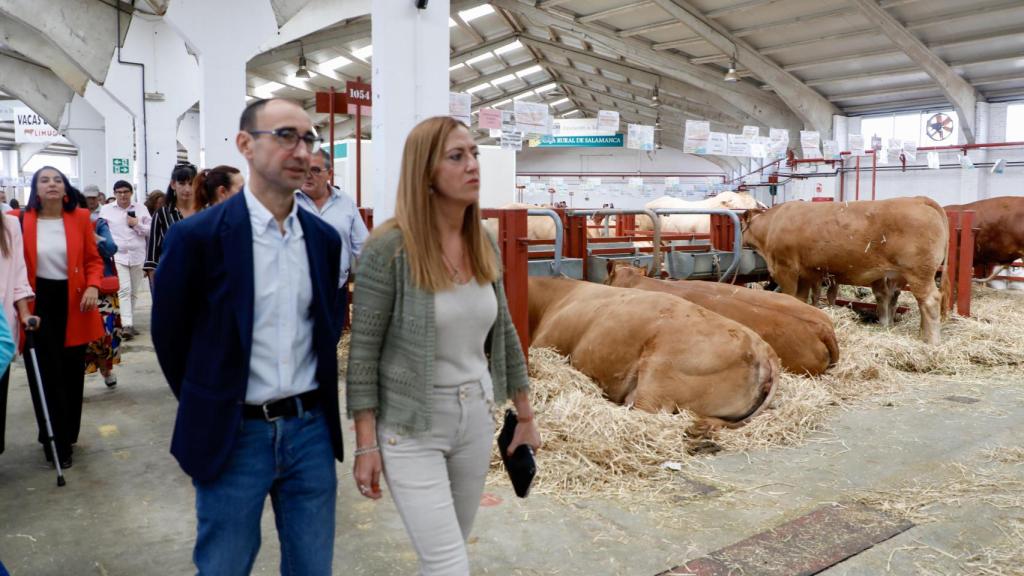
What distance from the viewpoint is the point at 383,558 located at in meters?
2.88

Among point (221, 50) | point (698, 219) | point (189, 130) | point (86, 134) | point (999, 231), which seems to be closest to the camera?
point (221, 50)

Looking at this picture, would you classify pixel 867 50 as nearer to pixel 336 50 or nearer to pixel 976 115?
pixel 976 115

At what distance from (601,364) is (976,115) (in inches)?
589

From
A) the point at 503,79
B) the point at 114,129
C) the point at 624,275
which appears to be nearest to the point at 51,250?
the point at 624,275

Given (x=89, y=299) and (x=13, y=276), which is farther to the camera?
(x=89, y=299)

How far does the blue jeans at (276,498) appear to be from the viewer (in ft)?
5.71

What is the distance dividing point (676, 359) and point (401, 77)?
2508 mm

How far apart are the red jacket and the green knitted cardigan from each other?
292 cm

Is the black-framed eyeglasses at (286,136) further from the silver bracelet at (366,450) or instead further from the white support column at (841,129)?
the white support column at (841,129)

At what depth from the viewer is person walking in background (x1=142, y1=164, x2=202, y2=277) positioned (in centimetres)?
498

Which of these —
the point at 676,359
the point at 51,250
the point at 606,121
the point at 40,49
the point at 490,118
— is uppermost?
the point at 40,49

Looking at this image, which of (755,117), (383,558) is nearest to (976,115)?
(755,117)

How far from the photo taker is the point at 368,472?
186cm

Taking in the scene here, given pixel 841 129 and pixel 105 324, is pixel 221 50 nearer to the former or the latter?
pixel 105 324
